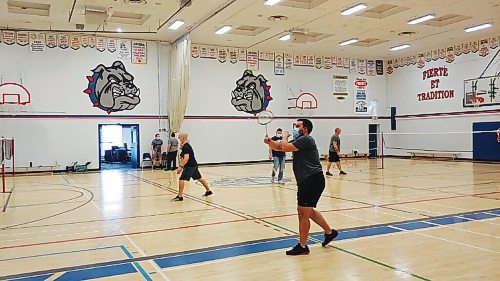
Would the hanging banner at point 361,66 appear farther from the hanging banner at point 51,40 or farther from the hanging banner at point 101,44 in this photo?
the hanging banner at point 51,40

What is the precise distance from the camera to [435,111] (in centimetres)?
2634

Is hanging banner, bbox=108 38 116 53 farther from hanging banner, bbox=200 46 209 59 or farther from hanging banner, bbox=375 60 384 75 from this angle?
hanging banner, bbox=375 60 384 75

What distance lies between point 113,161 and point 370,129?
17.3 m

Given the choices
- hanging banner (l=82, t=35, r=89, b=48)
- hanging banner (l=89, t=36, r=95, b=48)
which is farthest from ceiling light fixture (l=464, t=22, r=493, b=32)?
hanging banner (l=82, t=35, r=89, b=48)

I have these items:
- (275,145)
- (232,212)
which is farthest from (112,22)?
(275,145)

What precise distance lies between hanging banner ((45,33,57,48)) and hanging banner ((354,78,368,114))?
18.2 meters

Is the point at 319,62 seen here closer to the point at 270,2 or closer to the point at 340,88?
the point at 340,88

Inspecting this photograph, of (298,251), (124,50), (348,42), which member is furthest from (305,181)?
(348,42)

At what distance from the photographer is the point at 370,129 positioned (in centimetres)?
2962

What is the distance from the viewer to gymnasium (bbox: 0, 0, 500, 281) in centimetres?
598

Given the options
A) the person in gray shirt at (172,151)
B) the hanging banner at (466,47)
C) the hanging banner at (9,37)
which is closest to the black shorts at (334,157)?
the person in gray shirt at (172,151)

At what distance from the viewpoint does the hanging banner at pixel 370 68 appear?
2941cm

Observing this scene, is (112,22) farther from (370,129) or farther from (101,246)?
(370,129)

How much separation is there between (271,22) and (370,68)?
11924 millimetres
